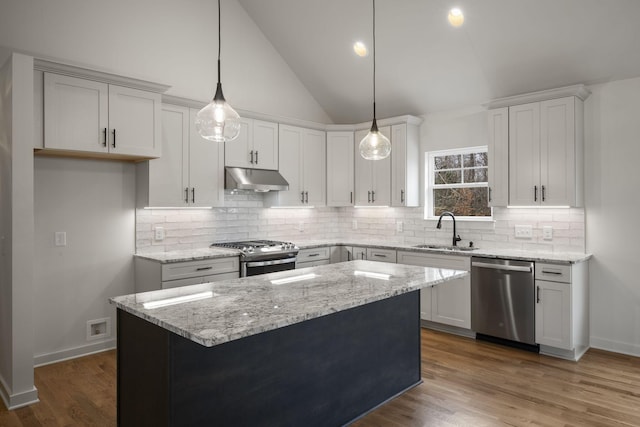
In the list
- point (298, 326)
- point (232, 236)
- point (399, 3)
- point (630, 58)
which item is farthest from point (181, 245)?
point (630, 58)

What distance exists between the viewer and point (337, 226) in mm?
6582

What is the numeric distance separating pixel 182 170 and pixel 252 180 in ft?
2.52

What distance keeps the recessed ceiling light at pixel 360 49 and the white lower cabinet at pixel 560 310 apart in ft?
9.83

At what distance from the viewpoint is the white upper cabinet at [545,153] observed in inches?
169

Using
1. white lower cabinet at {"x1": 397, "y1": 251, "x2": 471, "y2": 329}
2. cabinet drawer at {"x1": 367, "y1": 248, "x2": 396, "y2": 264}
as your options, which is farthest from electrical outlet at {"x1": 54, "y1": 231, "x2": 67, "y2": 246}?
white lower cabinet at {"x1": 397, "y1": 251, "x2": 471, "y2": 329}

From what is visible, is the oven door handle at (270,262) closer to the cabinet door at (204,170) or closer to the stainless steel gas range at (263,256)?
the stainless steel gas range at (263,256)

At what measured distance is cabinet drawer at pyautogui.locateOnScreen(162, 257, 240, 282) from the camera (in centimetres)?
409

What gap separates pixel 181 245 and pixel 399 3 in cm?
342

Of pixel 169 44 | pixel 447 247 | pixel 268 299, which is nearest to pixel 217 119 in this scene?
pixel 268 299

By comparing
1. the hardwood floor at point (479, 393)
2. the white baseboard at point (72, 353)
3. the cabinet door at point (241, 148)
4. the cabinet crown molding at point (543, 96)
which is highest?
the cabinet crown molding at point (543, 96)

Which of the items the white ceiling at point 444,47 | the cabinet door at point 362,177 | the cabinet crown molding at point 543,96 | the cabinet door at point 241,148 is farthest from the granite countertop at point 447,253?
the white ceiling at point 444,47

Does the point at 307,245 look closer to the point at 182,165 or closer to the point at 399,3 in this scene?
the point at 182,165

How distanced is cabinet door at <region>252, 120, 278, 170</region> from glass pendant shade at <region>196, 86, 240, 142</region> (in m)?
2.65

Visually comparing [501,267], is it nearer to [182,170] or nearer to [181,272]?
[181,272]
